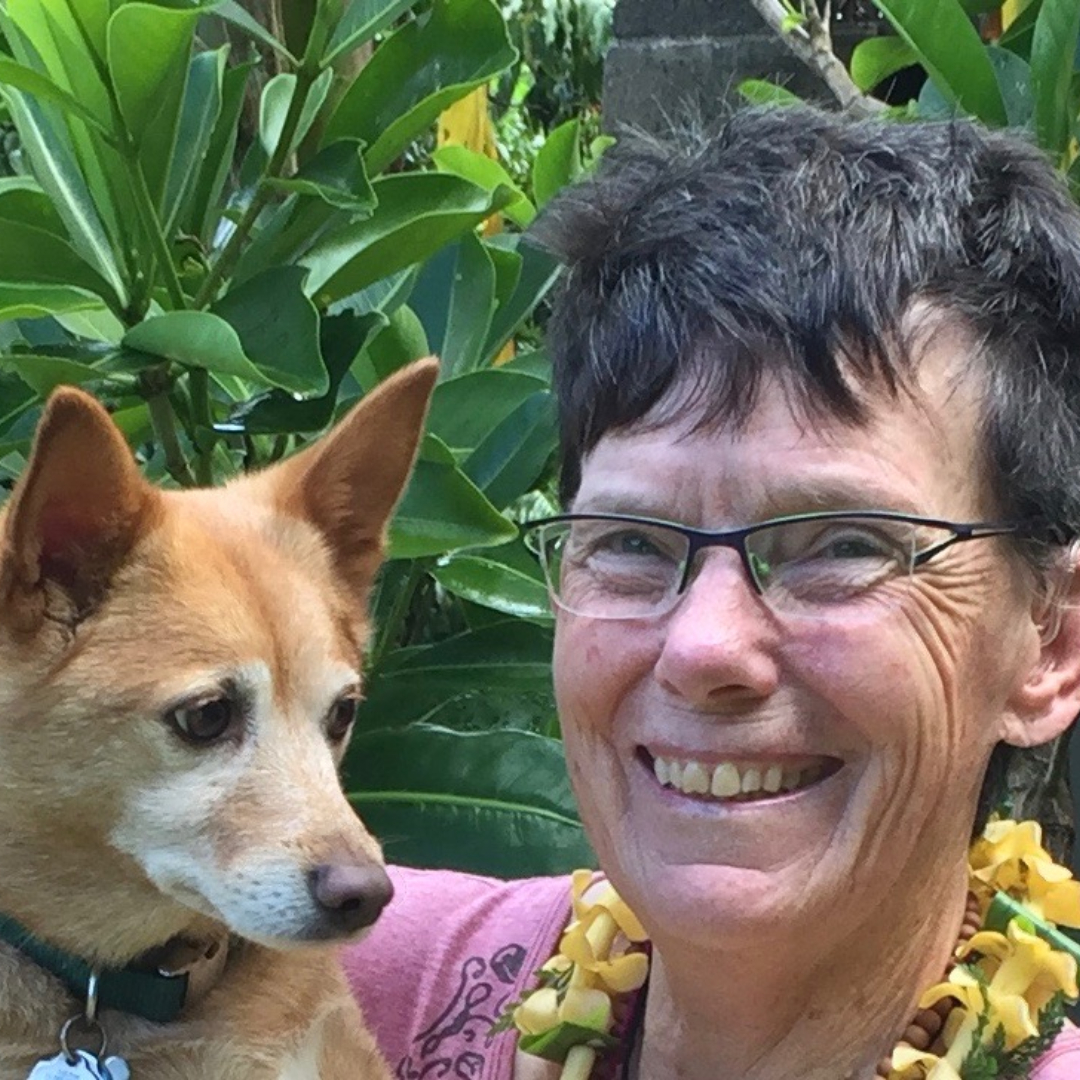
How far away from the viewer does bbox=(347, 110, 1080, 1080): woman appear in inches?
38.9

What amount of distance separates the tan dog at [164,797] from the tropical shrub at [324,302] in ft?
1.00

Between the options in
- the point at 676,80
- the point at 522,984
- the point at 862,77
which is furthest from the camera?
the point at 676,80

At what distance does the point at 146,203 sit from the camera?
62.3 inches

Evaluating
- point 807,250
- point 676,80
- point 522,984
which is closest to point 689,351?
point 807,250

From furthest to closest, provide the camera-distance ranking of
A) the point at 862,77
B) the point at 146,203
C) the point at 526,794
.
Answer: the point at 862,77, the point at 526,794, the point at 146,203

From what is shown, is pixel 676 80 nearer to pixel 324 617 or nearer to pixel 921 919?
pixel 324 617

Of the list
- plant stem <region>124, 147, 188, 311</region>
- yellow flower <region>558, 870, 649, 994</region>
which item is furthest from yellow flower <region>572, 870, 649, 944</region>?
plant stem <region>124, 147, 188, 311</region>

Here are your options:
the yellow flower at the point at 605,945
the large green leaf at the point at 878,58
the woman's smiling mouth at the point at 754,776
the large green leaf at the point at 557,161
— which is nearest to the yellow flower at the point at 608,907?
the yellow flower at the point at 605,945

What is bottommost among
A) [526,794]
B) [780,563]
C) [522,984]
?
[526,794]

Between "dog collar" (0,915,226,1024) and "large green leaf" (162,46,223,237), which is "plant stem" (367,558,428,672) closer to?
"large green leaf" (162,46,223,237)

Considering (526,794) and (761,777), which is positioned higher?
(761,777)

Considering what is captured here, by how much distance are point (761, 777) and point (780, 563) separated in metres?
0.14

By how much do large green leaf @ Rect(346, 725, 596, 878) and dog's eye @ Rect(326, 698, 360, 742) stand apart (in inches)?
13.9

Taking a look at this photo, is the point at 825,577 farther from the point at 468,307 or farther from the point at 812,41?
the point at 812,41
